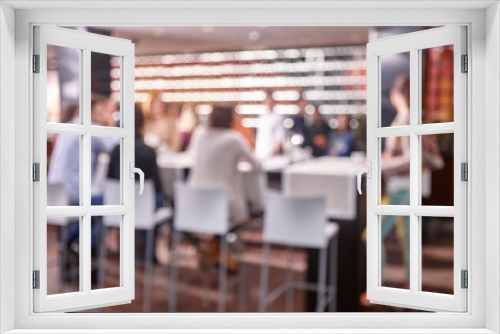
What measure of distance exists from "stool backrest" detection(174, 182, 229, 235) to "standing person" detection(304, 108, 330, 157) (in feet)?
12.0

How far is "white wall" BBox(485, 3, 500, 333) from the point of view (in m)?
1.80

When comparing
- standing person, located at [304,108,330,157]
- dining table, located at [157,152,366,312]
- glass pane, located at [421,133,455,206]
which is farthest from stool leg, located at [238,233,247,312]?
standing person, located at [304,108,330,157]

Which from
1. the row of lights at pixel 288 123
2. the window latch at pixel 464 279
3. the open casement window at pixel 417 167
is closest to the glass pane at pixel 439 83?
the row of lights at pixel 288 123

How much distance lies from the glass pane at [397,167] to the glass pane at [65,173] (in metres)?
2.34

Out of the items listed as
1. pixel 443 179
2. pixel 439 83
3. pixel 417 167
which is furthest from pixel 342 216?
pixel 439 83

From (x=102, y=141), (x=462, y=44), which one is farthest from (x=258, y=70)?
(x=462, y=44)

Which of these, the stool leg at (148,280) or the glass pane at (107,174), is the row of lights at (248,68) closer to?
the glass pane at (107,174)

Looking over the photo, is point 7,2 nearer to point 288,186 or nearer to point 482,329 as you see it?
point 482,329

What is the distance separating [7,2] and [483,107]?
1896 mm

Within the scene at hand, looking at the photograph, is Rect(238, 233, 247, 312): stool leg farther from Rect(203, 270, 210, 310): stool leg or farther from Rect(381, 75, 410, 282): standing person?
Rect(381, 75, 410, 282): standing person

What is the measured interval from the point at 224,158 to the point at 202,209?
27.1 inches

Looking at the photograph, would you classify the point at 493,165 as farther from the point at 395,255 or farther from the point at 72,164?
the point at 395,255

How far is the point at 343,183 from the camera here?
3.75 meters

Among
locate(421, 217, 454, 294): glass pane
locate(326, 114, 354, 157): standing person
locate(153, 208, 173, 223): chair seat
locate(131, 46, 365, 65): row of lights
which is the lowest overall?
locate(421, 217, 454, 294): glass pane
